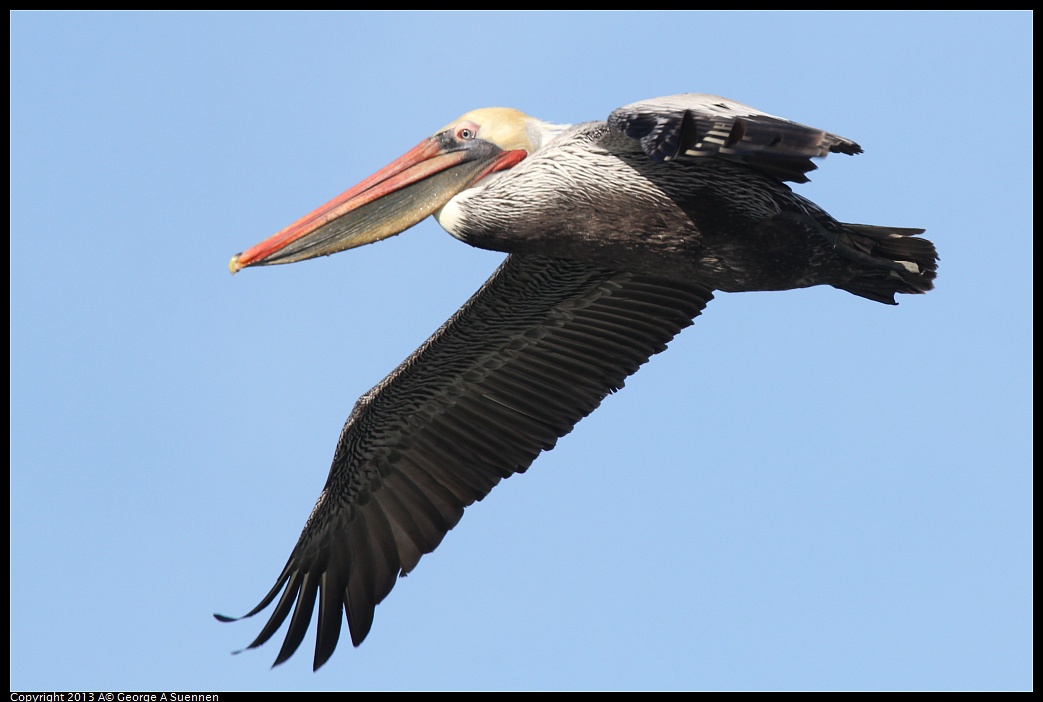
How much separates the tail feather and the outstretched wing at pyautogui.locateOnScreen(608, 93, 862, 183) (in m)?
1.34

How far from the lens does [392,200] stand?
8250 millimetres

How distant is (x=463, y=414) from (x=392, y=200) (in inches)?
78.9

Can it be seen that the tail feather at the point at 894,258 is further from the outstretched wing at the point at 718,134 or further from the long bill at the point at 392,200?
the long bill at the point at 392,200

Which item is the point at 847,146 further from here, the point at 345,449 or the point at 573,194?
the point at 345,449

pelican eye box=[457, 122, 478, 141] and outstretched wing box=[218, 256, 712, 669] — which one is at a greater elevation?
pelican eye box=[457, 122, 478, 141]

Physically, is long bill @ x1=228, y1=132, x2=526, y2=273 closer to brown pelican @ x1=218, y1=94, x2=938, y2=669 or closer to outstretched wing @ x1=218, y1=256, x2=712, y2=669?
brown pelican @ x1=218, y1=94, x2=938, y2=669

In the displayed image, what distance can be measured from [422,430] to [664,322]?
1844mm

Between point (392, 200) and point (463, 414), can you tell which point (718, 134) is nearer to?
point (392, 200)

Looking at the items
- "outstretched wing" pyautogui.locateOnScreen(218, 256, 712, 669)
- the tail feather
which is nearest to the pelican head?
"outstretched wing" pyautogui.locateOnScreen(218, 256, 712, 669)

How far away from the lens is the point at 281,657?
9070 mm

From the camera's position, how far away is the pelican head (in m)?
8.15

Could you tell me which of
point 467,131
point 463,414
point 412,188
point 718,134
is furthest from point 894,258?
point 463,414

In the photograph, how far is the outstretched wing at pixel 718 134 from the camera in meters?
6.54

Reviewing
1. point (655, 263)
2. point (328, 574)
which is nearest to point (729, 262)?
point (655, 263)
